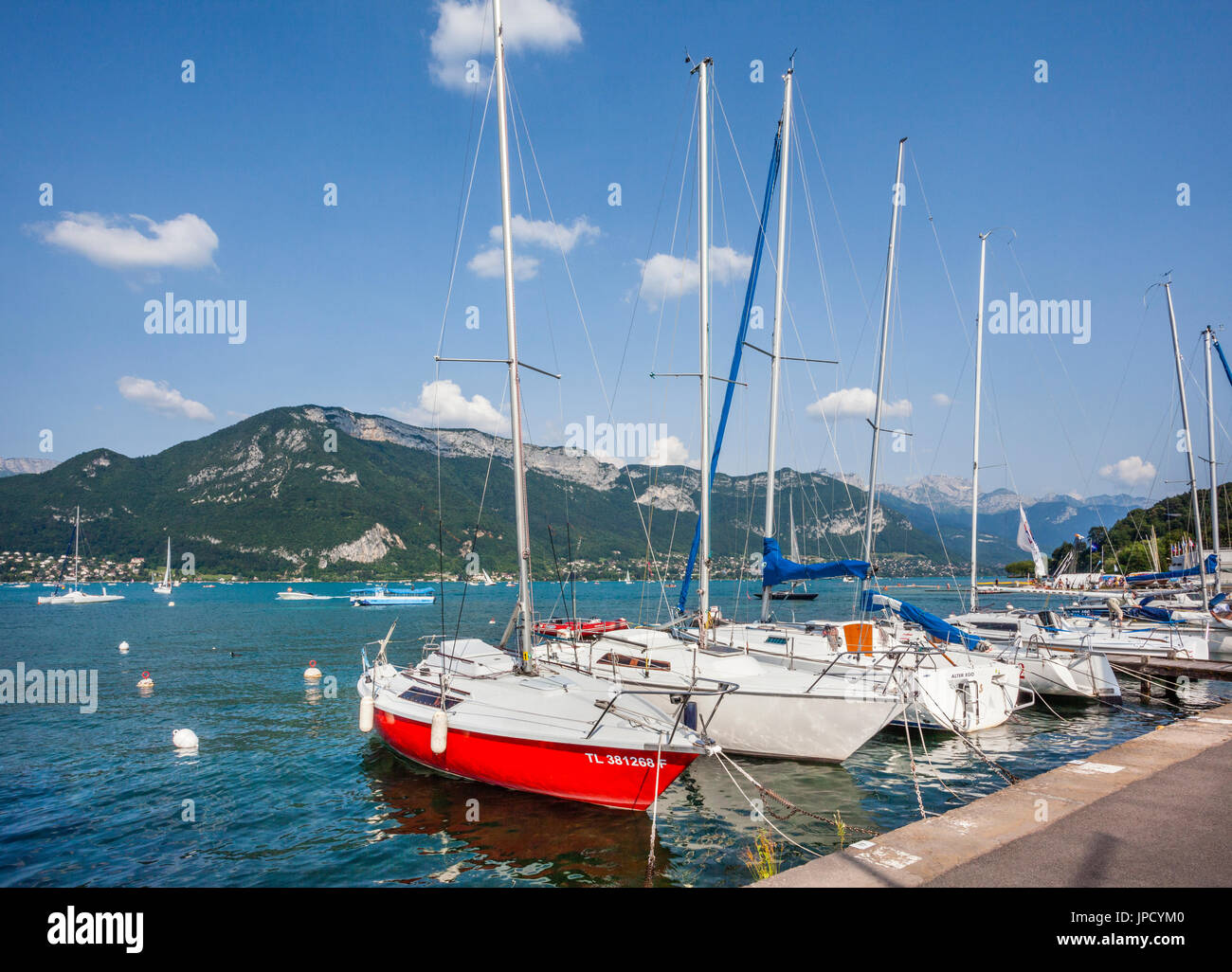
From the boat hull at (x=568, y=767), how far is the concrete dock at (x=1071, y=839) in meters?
4.07

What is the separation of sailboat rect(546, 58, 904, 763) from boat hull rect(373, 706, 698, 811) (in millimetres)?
1347

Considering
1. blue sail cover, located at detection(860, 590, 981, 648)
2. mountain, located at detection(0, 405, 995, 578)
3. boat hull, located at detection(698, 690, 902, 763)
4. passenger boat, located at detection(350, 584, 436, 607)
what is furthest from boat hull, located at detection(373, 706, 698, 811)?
mountain, located at detection(0, 405, 995, 578)

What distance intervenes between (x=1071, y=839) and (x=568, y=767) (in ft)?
24.8

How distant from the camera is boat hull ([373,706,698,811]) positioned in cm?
1160

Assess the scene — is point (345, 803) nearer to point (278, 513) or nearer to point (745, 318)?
point (745, 318)

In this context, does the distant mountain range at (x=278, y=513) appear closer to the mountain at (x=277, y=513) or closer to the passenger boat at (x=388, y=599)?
the mountain at (x=277, y=513)

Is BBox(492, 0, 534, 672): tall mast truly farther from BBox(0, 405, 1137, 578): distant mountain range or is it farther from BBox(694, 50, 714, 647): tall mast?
BBox(0, 405, 1137, 578): distant mountain range

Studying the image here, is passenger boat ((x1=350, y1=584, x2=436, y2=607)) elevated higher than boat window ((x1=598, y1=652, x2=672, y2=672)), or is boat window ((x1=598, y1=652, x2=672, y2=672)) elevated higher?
boat window ((x1=598, y1=652, x2=672, y2=672))

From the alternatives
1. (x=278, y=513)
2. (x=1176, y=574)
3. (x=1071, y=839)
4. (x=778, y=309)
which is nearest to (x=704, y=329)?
(x=778, y=309)

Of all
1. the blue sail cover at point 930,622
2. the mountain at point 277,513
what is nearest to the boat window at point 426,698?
the blue sail cover at point 930,622

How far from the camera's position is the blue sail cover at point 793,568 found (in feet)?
65.0
